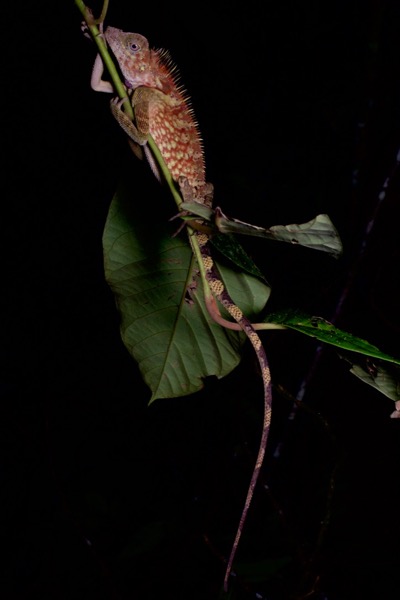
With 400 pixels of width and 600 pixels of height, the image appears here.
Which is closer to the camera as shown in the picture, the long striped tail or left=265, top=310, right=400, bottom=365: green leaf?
left=265, top=310, right=400, bottom=365: green leaf

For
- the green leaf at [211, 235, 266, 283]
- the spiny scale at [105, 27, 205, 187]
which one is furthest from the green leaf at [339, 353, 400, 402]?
the spiny scale at [105, 27, 205, 187]

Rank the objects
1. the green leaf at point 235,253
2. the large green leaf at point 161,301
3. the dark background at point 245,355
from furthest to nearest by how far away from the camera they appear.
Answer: the dark background at point 245,355, the large green leaf at point 161,301, the green leaf at point 235,253

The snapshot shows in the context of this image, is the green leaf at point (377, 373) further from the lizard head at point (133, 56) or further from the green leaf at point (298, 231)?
the lizard head at point (133, 56)

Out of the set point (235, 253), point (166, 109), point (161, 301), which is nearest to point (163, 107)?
point (166, 109)

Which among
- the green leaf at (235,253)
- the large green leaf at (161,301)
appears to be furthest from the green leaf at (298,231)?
the large green leaf at (161,301)

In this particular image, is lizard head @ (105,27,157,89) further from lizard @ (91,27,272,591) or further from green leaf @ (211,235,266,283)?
green leaf @ (211,235,266,283)

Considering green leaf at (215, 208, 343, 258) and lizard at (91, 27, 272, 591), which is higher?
lizard at (91, 27, 272, 591)
